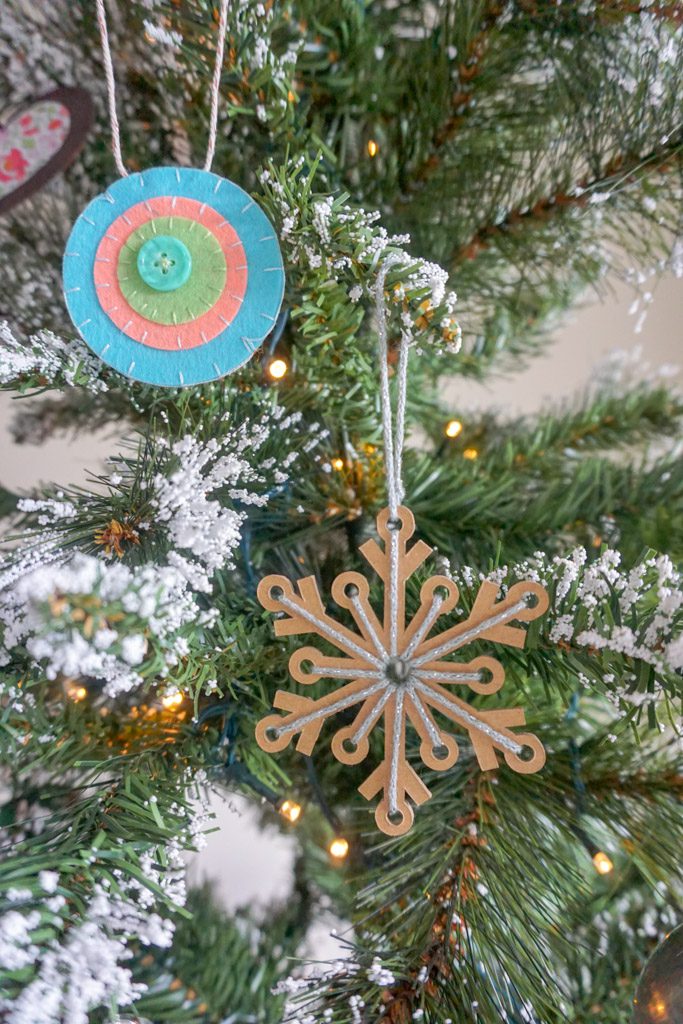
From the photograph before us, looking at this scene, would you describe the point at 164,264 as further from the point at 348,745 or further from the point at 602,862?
the point at 602,862

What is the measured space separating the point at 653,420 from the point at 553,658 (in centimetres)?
37

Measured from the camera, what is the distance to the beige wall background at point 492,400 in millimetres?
869

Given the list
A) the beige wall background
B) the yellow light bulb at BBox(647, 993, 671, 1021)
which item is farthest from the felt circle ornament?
the beige wall background

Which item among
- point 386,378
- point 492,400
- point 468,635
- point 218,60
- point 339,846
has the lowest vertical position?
point 339,846

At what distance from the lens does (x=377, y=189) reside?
1.65ft

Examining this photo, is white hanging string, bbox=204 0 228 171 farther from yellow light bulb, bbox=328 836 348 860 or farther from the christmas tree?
yellow light bulb, bbox=328 836 348 860

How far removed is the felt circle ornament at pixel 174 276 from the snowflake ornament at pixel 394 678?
11cm

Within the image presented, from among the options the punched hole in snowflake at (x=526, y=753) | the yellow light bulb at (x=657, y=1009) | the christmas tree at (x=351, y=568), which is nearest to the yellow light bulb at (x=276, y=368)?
the christmas tree at (x=351, y=568)

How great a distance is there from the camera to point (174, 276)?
37 cm

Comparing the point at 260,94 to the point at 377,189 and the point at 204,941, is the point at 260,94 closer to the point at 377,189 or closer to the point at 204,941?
the point at 377,189

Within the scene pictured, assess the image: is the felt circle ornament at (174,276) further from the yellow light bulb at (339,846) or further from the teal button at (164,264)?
the yellow light bulb at (339,846)

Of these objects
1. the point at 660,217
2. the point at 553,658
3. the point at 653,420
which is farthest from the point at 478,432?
the point at 553,658

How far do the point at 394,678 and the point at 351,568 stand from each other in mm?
125

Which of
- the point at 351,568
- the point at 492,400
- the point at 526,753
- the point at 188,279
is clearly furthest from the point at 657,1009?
the point at 492,400
